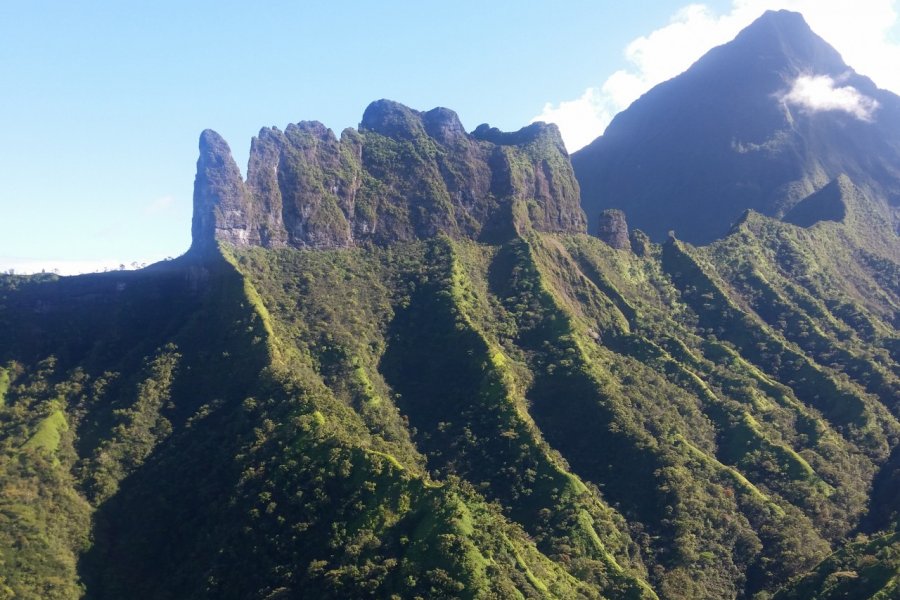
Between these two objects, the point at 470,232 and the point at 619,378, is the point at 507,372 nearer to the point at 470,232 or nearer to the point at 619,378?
the point at 619,378

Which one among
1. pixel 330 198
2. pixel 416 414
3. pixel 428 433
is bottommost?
pixel 428 433

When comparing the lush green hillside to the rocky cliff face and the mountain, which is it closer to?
the mountain

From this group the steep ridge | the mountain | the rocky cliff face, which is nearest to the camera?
the mountain

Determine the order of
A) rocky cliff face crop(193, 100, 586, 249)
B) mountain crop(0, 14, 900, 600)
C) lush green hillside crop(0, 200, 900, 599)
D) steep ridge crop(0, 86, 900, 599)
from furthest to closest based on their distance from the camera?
rocky cliff face crop(193, 100, 586, 249) → steep ridge crop(0, 86, 900, 599) → mountain crop(0, 14, 900, 600) → lush green hillside crop(0, 200, 900, 599)

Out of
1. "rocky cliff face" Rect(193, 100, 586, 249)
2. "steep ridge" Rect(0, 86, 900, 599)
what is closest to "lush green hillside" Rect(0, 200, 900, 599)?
"steep ridge" Rect(0, 86, 900, 599)

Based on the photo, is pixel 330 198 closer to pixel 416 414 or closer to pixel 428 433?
pixel 416 414

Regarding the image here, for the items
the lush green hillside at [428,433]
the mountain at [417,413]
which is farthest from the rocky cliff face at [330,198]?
the lush green hillside at [428,433]

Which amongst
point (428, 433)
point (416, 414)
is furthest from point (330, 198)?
point (428, 433)

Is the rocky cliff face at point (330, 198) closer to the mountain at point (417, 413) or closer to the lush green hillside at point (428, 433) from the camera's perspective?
the mountain at point (417, 413)
